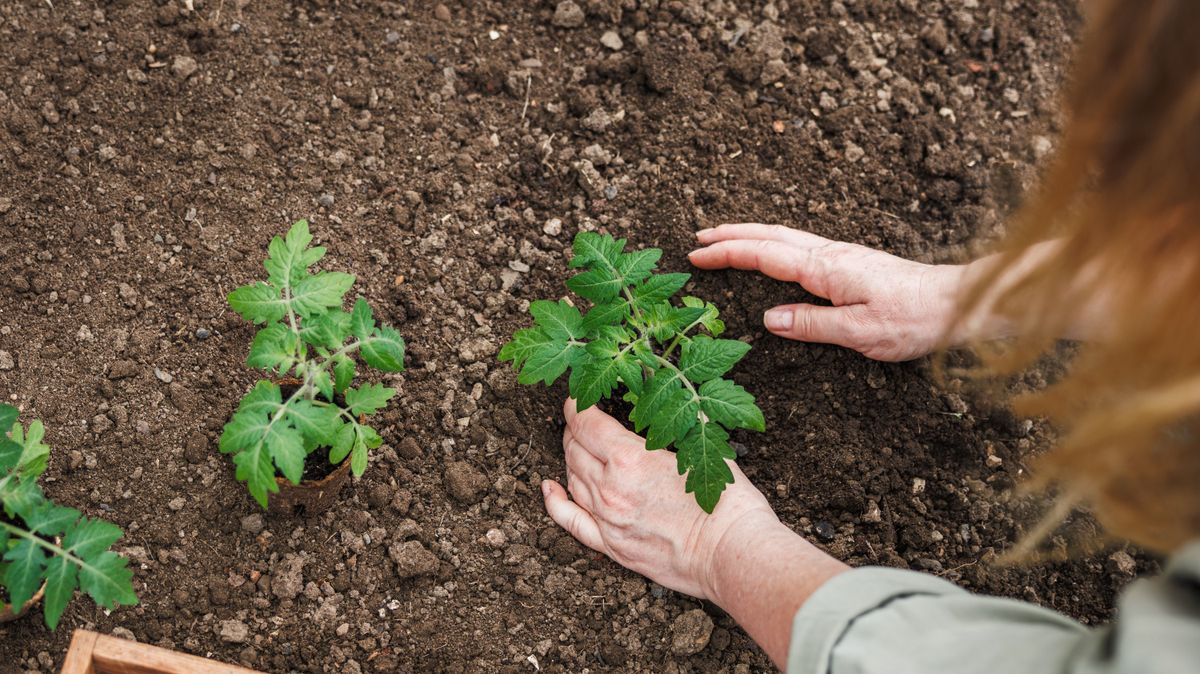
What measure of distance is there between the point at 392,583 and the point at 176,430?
2.12 feet

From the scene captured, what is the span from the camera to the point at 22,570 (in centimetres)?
166

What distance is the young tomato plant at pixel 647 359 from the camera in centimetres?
188

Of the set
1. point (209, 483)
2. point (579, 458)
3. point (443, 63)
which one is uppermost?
point (443, 63)

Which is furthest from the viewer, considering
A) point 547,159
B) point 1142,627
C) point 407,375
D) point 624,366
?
point 547,159

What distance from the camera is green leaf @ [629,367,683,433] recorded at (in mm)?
1921

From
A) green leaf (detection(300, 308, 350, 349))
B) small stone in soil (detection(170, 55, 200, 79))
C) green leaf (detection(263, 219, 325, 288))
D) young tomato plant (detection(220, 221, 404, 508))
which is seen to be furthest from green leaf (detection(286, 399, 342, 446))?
small stone in soil (detection(170, 55, 200, 79))

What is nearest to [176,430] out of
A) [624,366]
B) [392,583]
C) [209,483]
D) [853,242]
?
[209,483]

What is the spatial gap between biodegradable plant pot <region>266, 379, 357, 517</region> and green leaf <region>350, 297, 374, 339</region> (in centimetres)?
31

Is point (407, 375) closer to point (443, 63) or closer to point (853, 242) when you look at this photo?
point (443, 63)

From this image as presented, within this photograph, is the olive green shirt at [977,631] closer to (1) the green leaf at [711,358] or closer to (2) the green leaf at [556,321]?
(1) the green leaf at [711,358]

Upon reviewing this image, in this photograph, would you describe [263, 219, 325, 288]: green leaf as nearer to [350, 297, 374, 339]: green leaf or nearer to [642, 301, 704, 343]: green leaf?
[350, 297, 374, 339]: green leaf

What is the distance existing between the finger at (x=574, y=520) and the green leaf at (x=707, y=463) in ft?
1.40

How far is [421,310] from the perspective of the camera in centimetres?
242

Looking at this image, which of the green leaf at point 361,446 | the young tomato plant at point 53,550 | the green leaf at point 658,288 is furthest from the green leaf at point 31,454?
the green leaf at point 658,288
